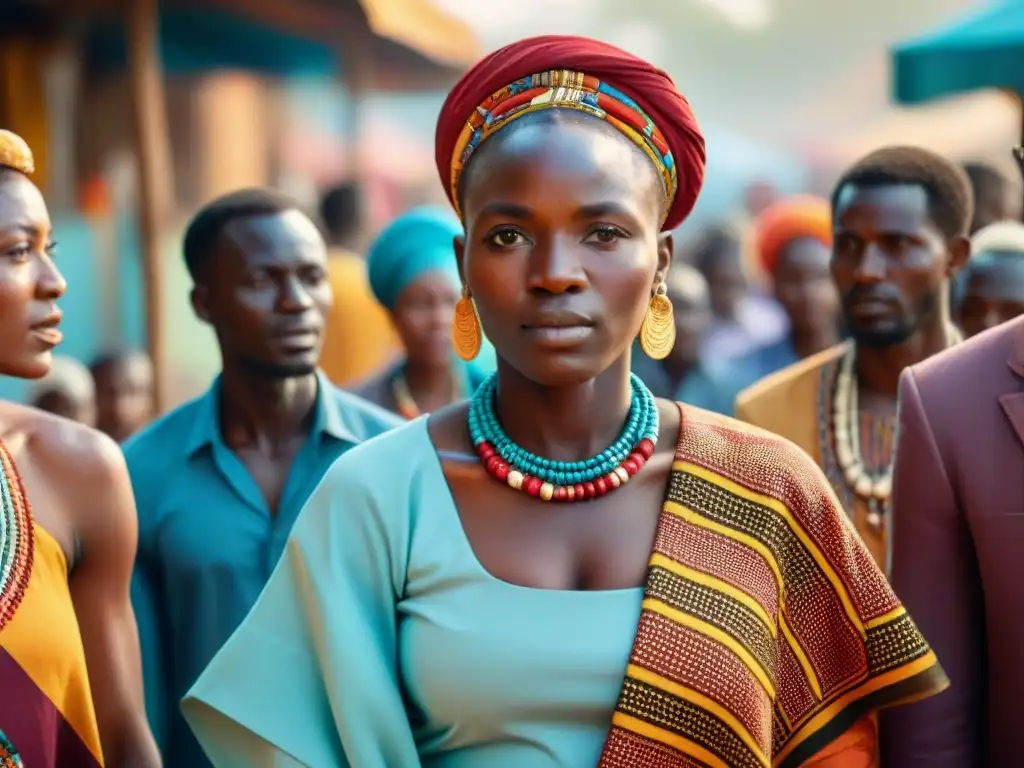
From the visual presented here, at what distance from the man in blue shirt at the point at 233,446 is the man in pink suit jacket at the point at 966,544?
6.38ft

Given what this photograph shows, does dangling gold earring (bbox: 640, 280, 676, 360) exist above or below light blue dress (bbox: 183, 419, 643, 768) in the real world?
above

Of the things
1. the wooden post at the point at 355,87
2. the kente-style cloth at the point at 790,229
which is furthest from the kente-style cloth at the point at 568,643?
the wooden post at the point at 355,87

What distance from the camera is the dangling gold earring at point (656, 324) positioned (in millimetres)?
3068

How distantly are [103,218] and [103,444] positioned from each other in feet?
33.7

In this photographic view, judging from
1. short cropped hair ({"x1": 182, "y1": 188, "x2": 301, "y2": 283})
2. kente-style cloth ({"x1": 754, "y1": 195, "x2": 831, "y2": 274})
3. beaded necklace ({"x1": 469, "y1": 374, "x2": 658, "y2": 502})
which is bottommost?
beaded necklace ({"x1": 469, "y1": 374, "x2": 658, "y2": 502})

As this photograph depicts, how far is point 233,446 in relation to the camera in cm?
473

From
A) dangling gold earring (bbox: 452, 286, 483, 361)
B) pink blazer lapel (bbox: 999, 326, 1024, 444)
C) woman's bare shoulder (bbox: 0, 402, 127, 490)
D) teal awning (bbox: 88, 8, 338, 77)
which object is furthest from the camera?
teal awning (bbox: 88, 8, 338, 77)

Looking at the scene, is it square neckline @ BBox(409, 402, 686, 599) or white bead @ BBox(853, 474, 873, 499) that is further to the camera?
white bead @ BBox(853, 474, 873, 499)

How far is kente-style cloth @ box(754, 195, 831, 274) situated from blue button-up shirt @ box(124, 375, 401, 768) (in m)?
4.58

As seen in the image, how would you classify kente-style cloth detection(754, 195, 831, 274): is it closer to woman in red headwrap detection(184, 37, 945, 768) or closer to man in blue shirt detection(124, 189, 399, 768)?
man in blue shirt detection(124, 189, 399, 768)

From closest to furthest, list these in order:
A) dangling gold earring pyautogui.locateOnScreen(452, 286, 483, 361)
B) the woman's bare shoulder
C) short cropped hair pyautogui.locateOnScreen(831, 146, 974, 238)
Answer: dangling gold earring pyautogui.locateOnScreen(452, 286, 483, 361)
the woman's bare shoulder
short cropped hair pyautogui.locateOnScreen(831, 146, 974, 238)

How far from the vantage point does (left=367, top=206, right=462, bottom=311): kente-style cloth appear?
20.9 feet

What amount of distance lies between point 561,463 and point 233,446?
2.01m

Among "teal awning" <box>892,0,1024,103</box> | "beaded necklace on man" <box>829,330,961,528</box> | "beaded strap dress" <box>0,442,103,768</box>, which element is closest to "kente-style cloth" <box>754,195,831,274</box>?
"teal awning" <box>892,0,1024,103</box>
